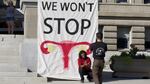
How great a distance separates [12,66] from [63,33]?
2.31m

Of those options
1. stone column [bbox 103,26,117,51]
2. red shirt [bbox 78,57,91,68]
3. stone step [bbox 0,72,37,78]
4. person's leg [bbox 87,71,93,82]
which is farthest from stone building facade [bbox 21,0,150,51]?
stone step [bbox 0,72,37,78]

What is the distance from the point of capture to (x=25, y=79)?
2103 cm

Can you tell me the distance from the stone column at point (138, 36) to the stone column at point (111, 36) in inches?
49.2

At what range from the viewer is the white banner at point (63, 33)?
21.5 m

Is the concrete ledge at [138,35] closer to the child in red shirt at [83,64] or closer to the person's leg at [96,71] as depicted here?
the child in red shirt at [83,64]

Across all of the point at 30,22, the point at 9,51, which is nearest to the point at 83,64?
the point at 30,22

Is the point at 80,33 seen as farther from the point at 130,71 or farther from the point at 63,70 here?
the point at 130,71

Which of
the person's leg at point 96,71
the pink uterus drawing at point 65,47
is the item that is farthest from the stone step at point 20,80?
the person's leg at point 96,71

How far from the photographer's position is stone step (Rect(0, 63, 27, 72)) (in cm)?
2219

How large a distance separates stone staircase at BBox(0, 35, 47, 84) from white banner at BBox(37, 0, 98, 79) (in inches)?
18.5

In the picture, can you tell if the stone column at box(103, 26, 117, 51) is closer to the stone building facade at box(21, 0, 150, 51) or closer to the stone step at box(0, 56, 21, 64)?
the stone building facade at box(21, 0, 150, 51)

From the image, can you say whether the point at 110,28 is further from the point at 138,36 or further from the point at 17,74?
the point at 17,74

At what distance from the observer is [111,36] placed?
43.9 m

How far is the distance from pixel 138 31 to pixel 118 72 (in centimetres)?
2118
